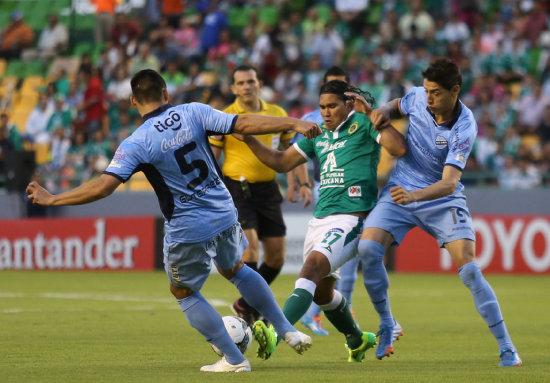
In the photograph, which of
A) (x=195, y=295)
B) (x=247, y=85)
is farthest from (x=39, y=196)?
(x=247, y=85)

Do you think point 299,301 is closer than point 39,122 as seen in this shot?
Yes

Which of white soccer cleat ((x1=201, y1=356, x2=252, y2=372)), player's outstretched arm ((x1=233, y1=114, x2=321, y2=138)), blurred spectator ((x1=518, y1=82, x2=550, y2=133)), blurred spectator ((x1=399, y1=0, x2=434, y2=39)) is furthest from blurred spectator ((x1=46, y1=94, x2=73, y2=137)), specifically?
player's outstretched arm ((x1=233, y1=114, x2=321, y2=138))

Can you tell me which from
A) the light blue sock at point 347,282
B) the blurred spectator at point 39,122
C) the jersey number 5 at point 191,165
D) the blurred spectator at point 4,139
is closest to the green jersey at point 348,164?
the jersey number 5 at point 191,165

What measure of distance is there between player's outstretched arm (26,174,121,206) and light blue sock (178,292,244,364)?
3.46 feet

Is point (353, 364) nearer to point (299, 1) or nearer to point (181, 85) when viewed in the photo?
point (181, 85)

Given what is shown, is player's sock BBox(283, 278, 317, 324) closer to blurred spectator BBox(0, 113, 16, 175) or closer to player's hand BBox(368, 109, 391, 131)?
player's hand BBox(368, 109, 391, 131)

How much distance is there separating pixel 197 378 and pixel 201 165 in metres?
1.42

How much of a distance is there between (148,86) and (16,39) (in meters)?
21.3

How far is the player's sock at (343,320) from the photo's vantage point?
824cm

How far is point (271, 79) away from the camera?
74.4ft

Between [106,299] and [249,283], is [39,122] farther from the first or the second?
[249,283]

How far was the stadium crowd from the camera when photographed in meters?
20.0

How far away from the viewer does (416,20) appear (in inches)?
899

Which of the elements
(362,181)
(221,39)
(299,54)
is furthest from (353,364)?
(221,39)
